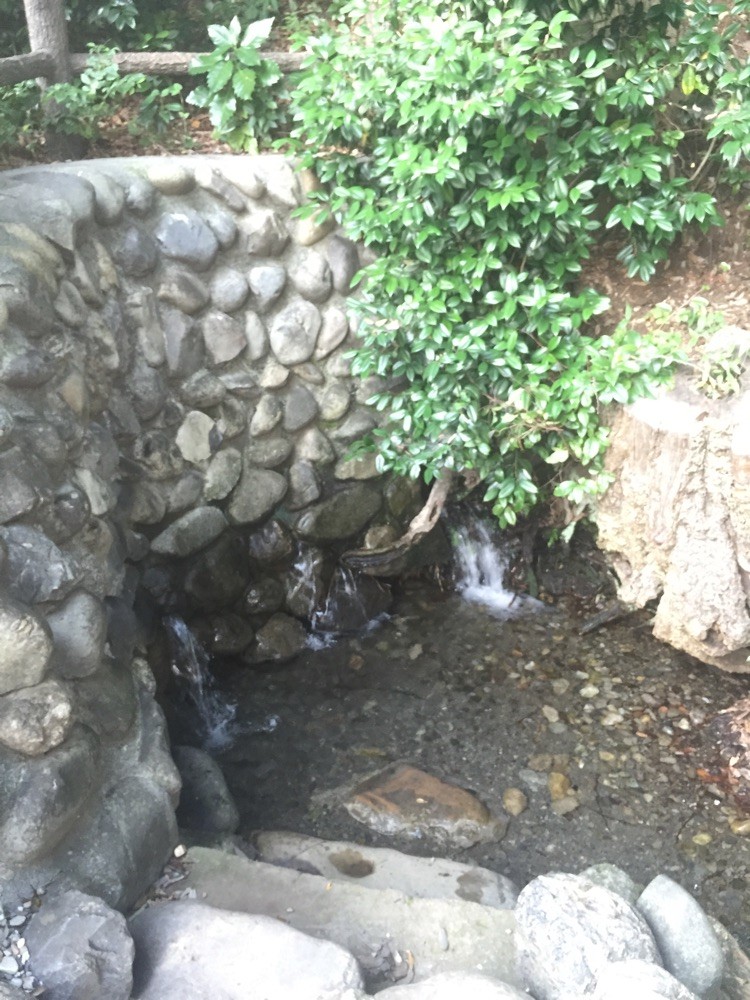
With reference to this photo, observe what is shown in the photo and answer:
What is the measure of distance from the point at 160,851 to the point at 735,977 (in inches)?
66.7

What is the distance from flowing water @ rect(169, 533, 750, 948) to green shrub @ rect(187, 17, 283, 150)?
233 cm

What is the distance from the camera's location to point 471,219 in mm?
3584

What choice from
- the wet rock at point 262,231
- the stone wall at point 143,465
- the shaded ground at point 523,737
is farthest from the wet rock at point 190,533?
the wet rock at point 262,231

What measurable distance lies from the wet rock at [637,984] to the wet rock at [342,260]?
2911 mm

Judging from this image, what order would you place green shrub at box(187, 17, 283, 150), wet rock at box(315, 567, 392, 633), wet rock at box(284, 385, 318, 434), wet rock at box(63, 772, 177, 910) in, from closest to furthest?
wet rock at box(63, 772, 177, 910)
green shrub at box(187, 17, 283, 150)
wet rock at box(284, 385, 318, 434)
wet rock at box(315, 567, 392, 633)

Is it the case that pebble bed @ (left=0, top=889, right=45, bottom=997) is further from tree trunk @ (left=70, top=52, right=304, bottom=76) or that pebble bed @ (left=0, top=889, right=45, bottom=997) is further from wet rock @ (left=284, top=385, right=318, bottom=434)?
tree trunk @ (left=70, top=52, right=304, bottom=76)

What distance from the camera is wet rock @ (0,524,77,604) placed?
2.45 metres

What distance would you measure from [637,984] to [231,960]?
969 millimetres

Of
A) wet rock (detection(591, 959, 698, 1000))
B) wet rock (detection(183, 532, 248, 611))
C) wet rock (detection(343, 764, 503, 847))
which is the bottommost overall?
wet rock (detection(343, 764, 503, 847))

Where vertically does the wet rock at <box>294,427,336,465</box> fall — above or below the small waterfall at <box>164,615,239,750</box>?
above

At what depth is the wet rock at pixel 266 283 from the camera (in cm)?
396

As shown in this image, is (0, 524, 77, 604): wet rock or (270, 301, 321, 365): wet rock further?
(270, 301, 321, 365): wet rock

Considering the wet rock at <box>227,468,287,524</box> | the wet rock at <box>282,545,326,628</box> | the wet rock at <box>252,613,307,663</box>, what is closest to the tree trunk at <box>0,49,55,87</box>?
the wet rock at <box>227,468,287,524</box>

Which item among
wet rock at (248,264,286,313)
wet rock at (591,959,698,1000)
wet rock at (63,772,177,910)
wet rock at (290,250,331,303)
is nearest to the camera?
wet rock at (591,959,698,1000)
